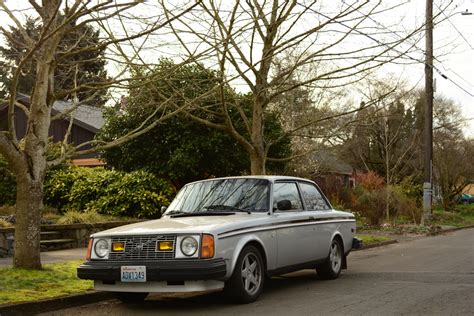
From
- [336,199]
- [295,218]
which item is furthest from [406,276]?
[336,199]

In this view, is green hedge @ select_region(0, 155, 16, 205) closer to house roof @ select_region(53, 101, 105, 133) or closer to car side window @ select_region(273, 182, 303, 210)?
house roof @ select_region(53, 101, 105, 133)

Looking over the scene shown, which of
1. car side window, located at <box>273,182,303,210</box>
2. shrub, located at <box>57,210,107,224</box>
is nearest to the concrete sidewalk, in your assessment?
shrub, located at <box>57,210,107,224</box>

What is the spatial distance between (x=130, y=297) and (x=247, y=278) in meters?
1.57

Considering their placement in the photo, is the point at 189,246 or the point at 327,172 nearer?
the point at 189,246

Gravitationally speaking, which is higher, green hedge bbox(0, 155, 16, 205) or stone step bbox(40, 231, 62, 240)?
green hedge bbox(0, 155, 16, 205)

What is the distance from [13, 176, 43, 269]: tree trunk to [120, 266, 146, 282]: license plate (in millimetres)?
2505

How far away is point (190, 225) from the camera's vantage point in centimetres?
750

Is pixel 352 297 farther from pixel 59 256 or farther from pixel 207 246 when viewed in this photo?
pixel 59 256

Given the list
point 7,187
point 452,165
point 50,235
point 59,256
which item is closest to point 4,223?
point 50,235

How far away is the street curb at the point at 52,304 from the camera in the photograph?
277 inches

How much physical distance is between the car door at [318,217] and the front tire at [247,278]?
5.43 feet

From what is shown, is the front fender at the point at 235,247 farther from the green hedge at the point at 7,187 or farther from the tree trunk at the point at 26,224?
the green hedge at the point at 7,187

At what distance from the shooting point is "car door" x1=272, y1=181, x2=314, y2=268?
853 cm

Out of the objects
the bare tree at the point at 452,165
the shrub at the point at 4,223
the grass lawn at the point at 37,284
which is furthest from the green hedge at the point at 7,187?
the bare tree at the point at 452,165
